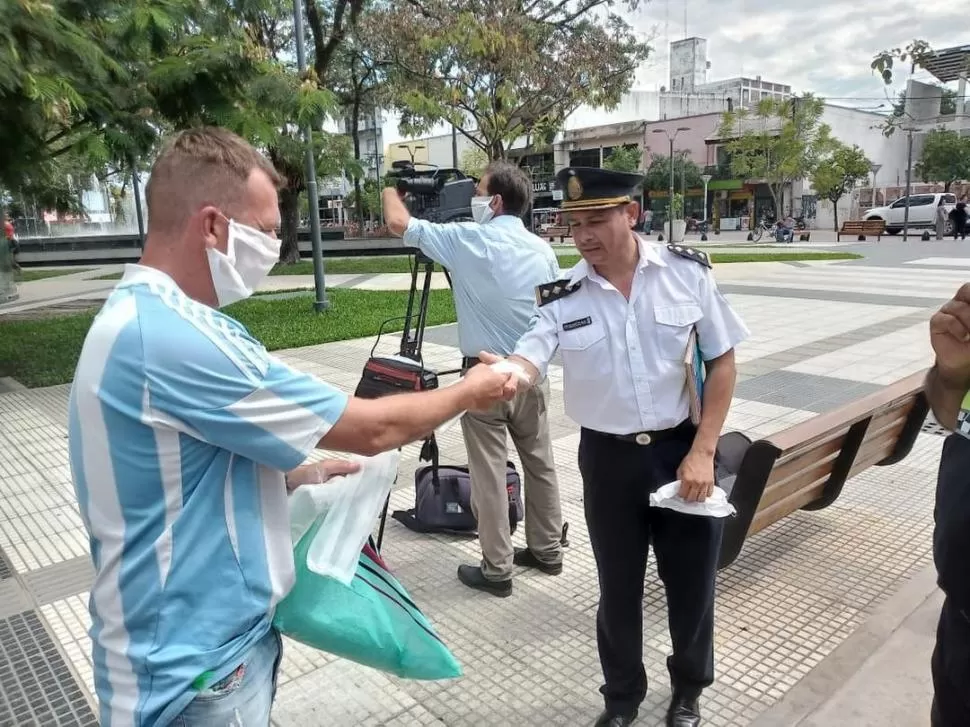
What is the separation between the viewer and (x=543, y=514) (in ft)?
11.7

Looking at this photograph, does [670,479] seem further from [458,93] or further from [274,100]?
[458,93]

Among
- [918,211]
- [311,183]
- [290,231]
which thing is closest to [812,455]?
[311,183]

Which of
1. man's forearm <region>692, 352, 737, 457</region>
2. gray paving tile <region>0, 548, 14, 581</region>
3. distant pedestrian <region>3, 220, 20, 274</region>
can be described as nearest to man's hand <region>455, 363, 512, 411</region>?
man's forearm <region>692, 352, 737, 457</region>

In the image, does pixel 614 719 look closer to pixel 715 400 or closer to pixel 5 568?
pixel 715 400

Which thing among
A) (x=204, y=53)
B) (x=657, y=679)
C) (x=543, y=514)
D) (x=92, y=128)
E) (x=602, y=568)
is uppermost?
(x=204, y=53)

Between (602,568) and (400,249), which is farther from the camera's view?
(400,249)

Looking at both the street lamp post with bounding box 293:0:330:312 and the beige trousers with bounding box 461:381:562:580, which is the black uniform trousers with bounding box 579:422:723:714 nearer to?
the beige trousers with bounding box 461:381:562:580

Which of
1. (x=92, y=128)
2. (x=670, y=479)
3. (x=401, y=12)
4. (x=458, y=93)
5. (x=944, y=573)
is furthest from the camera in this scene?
(x=401, y=12)

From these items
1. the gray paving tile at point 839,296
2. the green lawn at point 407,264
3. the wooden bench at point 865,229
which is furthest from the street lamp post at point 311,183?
the wooden bench at point 865,229

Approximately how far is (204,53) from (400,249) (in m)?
21.9

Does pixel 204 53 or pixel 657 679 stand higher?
pixel 204 53

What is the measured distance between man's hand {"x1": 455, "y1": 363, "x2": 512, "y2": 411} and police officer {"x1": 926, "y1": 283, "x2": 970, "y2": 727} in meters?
0.99

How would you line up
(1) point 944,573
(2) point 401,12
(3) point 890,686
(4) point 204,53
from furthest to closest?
(2) point 401,12 → (4) point 204,53 → (3) point 890,686 → (1) point 944,573

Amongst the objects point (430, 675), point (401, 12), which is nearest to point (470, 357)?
point (430, 675)
